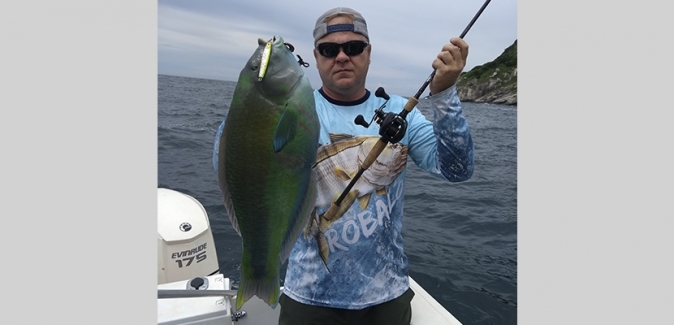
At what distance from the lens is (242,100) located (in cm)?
171

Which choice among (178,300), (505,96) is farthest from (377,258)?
(505,96)

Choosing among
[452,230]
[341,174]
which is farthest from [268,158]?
[452,230]

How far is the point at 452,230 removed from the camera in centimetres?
924

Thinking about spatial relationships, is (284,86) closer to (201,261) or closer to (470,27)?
(470,27)

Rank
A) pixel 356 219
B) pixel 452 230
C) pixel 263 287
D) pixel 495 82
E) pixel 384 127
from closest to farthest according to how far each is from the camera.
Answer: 1. pixel 263 287
2. pixel 384 127
3. pixel 356 219
4. pixel 452 230
5. pixel 495 82

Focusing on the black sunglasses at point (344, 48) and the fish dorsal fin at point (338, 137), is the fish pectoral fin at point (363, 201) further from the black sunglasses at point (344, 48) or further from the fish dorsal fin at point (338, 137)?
the black sunglasses at point (344, 48)

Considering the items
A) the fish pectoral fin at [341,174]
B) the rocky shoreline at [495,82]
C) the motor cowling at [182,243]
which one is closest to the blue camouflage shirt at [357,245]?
the fish pectoral fin at [341,174]

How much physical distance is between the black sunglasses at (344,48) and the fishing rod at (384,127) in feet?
1.03

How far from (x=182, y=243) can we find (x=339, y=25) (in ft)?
11.0

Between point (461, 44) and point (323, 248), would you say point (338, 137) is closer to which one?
point (323, 248)

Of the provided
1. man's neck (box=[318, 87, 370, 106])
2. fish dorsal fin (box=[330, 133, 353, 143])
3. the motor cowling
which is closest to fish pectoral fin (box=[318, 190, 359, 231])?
fish dorsal fin (box=[330, 133, 353, 143])

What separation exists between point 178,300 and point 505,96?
261ft

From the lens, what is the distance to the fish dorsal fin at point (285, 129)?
66.0 inches

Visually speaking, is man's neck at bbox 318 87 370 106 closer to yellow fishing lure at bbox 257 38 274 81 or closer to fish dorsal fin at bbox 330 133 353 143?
fish dorsal fin at bbox 330 133 353 143
